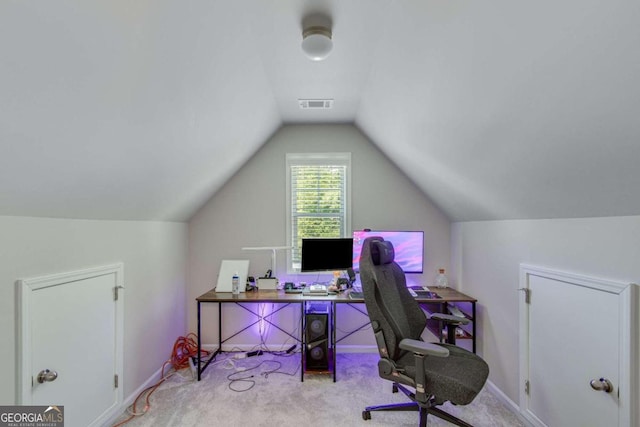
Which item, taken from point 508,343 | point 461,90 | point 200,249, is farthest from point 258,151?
point 508,343

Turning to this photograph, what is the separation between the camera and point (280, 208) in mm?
3418

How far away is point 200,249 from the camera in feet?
11.1

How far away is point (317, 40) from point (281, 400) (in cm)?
266

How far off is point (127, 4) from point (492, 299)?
9.98 ft

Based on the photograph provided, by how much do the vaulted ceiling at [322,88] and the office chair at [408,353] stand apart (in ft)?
3.30

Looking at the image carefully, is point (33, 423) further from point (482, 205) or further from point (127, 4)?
point (482, 205)

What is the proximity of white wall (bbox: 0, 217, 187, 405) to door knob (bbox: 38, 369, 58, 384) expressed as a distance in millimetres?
122

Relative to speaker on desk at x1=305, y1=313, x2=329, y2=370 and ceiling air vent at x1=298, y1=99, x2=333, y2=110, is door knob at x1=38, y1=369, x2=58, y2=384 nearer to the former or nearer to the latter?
speaker on desk at x1=305, y1=313, x2=329, y2=370

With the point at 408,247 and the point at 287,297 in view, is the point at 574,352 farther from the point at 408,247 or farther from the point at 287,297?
the point at 287,297

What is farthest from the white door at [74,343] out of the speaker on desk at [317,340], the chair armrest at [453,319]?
the chair armrest at [453,319]

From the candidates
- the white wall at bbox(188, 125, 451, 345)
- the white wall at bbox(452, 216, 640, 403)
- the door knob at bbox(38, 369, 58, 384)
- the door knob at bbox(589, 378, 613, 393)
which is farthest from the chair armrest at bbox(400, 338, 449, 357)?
the door knob at bbox(38, 369, 58, 384)

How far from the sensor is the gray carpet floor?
214cm

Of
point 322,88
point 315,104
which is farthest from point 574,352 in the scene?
point 315,104

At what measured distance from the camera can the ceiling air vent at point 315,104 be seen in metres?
2.73
